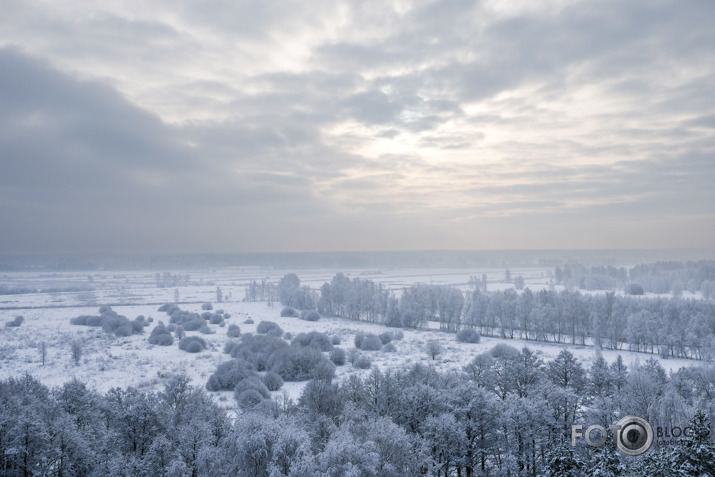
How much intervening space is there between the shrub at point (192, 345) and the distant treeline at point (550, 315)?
137ft

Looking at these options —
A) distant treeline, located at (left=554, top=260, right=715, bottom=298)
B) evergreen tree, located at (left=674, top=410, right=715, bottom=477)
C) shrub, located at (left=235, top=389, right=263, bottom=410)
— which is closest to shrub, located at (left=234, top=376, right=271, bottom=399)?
shrub, located at (left=235, top=389, right=263, bottom=410)

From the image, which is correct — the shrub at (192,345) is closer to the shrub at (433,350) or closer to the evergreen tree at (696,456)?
the shrub at (433,350)

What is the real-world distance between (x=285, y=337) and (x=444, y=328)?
33555mm

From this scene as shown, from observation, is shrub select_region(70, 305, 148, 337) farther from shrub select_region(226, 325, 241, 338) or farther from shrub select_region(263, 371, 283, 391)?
shrub select_region(263, 371, 283, 391)

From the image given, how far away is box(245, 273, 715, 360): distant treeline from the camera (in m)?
64.2

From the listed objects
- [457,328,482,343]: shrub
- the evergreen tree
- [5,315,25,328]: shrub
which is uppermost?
the evergreen tree

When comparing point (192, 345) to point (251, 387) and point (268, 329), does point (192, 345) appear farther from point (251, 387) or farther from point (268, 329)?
point (251, 387)

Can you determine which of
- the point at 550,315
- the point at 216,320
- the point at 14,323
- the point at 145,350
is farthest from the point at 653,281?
the point at 14,323

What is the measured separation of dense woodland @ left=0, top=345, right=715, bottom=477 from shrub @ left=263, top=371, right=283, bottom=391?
14519 mm

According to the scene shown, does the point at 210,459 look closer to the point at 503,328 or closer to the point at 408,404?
the point at 408,404

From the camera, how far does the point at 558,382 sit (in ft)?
105

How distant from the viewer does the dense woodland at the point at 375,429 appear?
17672mm

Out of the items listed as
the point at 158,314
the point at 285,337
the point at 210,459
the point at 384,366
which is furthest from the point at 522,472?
the point at 158,314

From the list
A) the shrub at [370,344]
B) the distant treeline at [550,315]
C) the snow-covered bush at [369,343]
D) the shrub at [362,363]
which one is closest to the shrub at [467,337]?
the distant treeline at [550,315]
